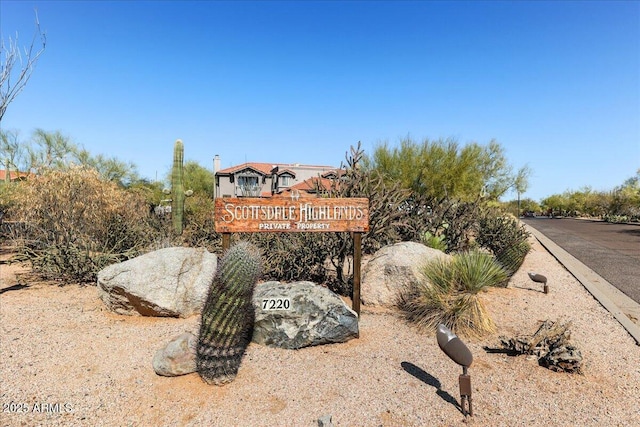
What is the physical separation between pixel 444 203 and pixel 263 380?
852 centimetres

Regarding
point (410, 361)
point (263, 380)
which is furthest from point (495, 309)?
point (263, 380)

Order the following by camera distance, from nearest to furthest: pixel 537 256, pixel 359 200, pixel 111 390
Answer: pixel 111 390
pixel 359 200
pixel 537 256

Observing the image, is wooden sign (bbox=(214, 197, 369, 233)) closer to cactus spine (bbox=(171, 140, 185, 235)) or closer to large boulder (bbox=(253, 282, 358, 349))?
large boulder (bbox=(253, 282, 358, 349))

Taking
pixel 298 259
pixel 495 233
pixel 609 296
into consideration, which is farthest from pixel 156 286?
pixel 495 233

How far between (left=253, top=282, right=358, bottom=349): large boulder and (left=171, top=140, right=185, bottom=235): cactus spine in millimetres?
7713

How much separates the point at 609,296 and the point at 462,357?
6.00m

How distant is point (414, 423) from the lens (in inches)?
122

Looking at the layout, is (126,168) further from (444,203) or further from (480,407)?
(480,407)

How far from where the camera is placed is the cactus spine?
11.7m

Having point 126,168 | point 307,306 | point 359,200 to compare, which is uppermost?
point 126,168

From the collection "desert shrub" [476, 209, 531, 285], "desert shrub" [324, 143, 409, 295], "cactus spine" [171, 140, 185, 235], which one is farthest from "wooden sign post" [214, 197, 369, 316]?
"cactus spine" [171, 140, 185, 235]

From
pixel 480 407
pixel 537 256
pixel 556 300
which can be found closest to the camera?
pixel 480 407

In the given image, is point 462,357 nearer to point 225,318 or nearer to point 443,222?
point 225,318

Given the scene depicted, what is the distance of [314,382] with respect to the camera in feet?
12.4
